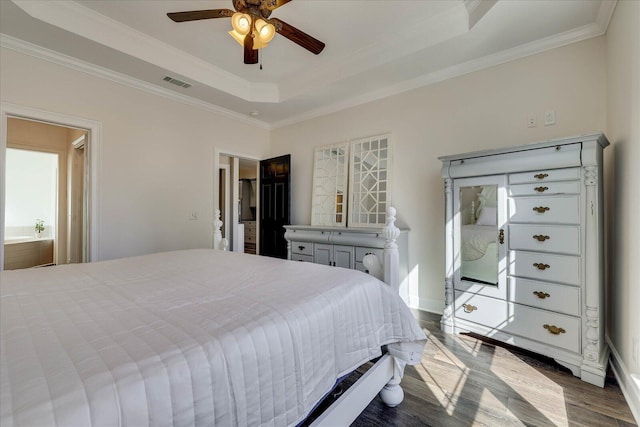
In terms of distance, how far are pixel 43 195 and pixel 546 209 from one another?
7.60m

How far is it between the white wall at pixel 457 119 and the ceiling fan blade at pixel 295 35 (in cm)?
155

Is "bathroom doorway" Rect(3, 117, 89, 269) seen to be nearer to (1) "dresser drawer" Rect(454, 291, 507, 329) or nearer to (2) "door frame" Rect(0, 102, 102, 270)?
(2) "door frame" Rect(0, 102, 102, 270)

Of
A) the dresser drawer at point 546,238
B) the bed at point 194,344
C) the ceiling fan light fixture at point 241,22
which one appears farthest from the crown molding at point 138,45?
the dresser drawer at point 546,238

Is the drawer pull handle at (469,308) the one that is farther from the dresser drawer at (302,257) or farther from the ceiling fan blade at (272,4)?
the ceiling fan blade at (272,4)

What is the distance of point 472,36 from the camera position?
244cm

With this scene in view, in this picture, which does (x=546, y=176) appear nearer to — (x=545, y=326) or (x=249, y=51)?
(x=545, y=326)

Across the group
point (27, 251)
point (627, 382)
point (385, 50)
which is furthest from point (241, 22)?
point (27, 251)

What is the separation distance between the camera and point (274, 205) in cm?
459

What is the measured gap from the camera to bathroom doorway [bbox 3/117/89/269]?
4.16 metres

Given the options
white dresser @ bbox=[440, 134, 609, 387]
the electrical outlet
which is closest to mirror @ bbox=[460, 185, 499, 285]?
white dresser @ bbox=[440, 134, 609, 387]

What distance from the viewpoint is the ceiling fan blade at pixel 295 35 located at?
1.96 meters

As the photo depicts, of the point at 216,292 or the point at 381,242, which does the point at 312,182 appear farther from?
the point at 216,292

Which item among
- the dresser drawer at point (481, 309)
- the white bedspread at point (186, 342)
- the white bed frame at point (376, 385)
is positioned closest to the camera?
the white bedspread at point (186, 342)

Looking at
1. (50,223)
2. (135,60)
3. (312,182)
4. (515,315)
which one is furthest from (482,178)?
(50,223)
